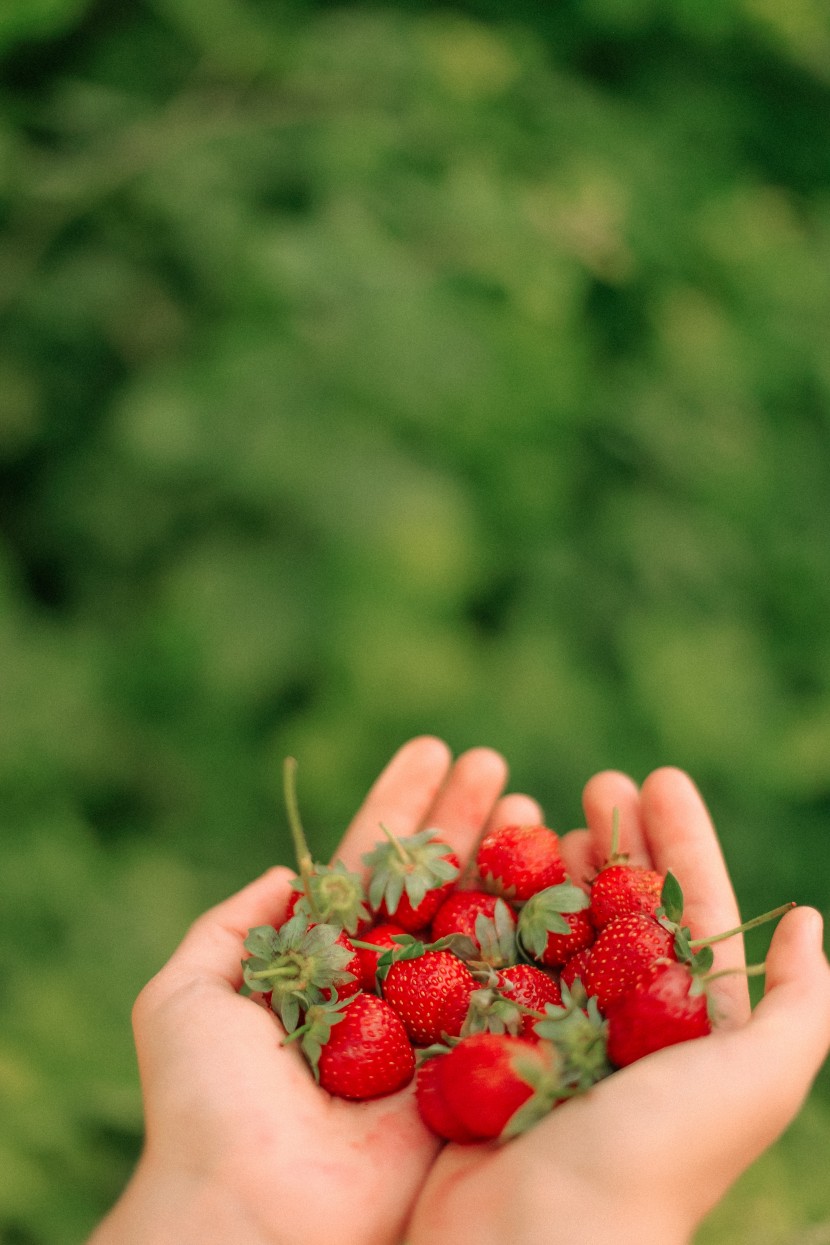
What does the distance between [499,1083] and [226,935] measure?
1.74ft

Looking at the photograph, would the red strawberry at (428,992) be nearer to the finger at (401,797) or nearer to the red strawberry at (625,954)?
the red strawberry at (625,954)

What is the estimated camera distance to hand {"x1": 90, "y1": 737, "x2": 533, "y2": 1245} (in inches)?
55.9

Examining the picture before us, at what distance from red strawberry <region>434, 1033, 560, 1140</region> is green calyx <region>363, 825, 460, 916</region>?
1.18 feet

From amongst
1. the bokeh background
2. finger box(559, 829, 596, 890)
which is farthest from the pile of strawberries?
the bokeh background

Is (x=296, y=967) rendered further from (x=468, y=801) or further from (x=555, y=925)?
(x=468, y=801)

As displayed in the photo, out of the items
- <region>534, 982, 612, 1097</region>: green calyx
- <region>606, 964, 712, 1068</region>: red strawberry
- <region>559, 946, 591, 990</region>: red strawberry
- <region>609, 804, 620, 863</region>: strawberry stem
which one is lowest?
<region>559, 946, 591, 990</region>: red strawberry

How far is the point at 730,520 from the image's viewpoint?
2695 mm

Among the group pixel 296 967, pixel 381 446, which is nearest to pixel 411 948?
pixel 296 967

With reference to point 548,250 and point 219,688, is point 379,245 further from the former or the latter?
point 219,688

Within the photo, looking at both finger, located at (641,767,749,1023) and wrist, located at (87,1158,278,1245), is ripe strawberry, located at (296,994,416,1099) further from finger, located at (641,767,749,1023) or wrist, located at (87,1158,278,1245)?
finger, located at (641,767,749,1023)

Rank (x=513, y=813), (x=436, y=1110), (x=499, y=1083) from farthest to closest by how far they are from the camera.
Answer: (x=513, y=813)
(x=436, y=1110)
(x=499, y=1083)

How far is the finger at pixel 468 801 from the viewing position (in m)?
2.05

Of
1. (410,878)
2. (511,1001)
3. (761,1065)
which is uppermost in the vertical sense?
(761,1065)

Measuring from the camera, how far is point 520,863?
1810 millimetres
